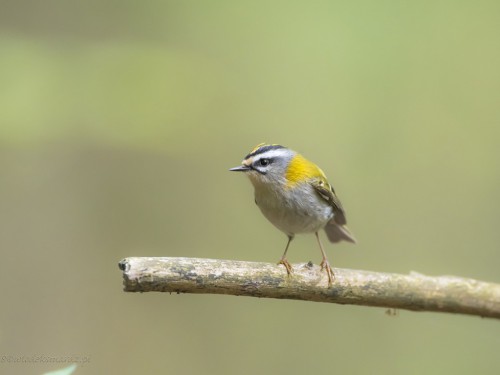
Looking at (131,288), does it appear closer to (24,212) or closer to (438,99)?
(24,212)

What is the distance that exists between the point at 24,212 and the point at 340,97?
346 cm

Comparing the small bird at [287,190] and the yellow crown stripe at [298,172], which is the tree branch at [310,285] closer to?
the small bird at [287,190]

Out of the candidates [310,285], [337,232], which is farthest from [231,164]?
[310,285]

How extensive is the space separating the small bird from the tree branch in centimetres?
55

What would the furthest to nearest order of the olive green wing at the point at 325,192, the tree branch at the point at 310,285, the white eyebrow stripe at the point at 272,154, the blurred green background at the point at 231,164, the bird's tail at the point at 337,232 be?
1. the blurred green background at the point at 231,164
2. the bird's tail at the point at 337,232
3. the olive green wing at the point at 325,192
4. the white eyebrow stripe at the point at 272,154
5. the tree branch at the point at 310,285

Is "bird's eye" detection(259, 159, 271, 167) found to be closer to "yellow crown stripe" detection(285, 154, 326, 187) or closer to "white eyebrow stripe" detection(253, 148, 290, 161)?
"white eyebrow stripe" detection(253, 148, 290, 161)

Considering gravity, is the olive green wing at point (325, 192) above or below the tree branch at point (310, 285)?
above

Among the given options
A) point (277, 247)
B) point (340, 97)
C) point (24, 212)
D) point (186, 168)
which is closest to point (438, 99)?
point (340, 97)

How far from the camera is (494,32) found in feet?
21.3

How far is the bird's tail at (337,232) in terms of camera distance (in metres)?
4.12

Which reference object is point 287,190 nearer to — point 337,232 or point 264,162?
point 264,162

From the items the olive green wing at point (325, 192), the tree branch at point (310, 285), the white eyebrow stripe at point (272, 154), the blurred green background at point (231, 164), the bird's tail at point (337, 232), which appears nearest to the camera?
the tree branch at point (310, 285)

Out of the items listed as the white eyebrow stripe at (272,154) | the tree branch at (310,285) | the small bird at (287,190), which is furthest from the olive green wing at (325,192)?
the tree branch at (310,285)

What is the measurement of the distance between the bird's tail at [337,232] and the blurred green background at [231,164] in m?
1.52
